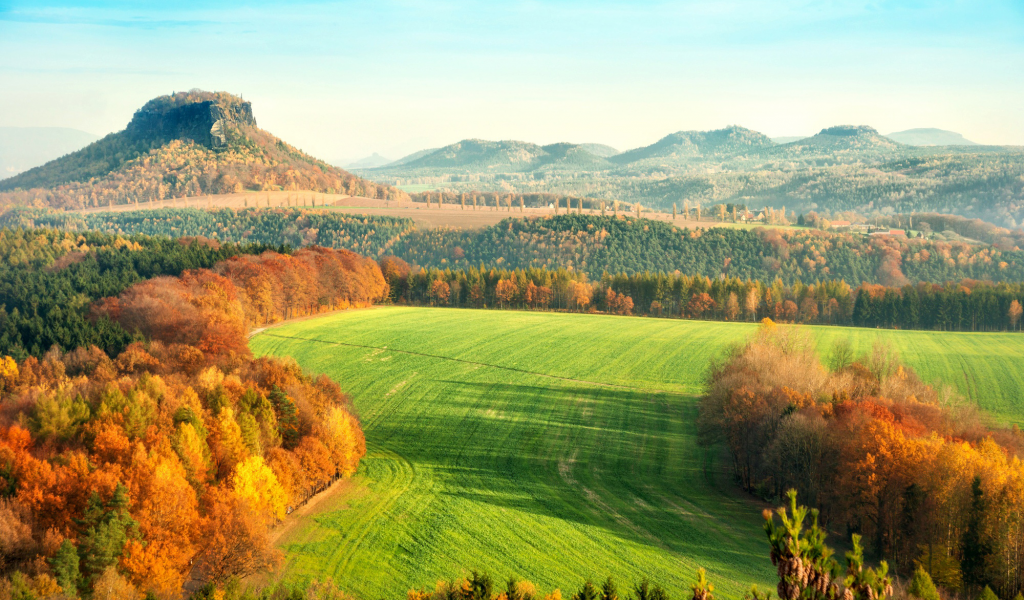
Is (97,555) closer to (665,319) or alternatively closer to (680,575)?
(680,575)

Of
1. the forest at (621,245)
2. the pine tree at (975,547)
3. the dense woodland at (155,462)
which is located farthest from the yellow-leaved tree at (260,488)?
the forest at (621,245)

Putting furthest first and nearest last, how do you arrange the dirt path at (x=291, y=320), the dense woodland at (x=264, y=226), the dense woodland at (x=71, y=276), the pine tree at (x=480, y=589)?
1. the dense woodland at (x=264, y=226)
2. the dirt path at (x=291, y=320)
3. the dense woodland at (x=71, y=276)
4. the pine tree at (x=480, y=589)

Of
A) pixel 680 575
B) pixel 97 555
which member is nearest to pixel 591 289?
pixel 680 575

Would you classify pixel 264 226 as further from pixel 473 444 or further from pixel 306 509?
pixel 306 509

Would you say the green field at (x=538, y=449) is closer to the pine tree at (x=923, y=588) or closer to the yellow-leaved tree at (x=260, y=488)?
the yellow-leaved tree at (x=260, y=488)

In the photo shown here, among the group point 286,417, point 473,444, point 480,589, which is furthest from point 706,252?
point 480,589

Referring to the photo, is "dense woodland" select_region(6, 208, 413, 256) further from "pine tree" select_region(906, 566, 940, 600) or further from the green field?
"pine tree" select_region(906, 566, 940, 600)
